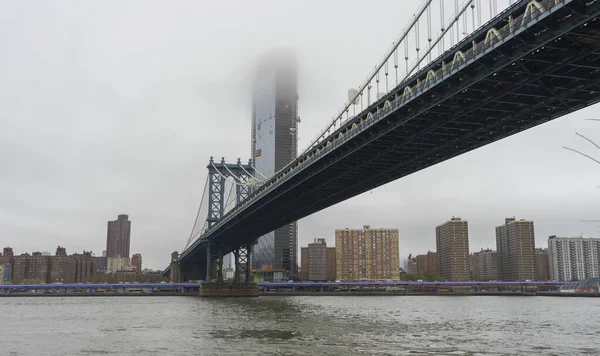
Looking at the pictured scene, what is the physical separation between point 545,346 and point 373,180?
32.2 meters

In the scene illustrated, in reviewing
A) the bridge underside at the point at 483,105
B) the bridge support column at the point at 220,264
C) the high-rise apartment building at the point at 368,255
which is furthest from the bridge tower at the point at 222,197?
the high-rise apartment building at the point at 368,255

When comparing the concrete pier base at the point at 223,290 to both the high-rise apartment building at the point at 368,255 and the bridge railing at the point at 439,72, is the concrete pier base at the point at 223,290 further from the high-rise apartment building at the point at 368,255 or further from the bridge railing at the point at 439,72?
the high-rise apartment building at the point at 368,255

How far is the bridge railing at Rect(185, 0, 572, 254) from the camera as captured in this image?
82.4 feet

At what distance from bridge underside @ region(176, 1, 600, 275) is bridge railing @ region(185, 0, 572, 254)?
0.30m

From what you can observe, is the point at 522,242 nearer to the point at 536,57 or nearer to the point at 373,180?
the point at 373,180

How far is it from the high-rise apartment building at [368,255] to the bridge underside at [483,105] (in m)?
136

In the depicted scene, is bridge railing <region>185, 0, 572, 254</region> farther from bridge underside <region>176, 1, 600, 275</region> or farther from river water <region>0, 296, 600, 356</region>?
river water <region>0, 296, 600, 356</region>

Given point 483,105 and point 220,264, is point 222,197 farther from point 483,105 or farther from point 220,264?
point 483,105

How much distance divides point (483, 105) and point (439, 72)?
12.9 ft

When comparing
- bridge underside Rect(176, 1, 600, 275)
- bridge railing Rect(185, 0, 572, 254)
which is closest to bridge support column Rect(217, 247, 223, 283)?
bridge underside Rect(176, 1, 600, 275)

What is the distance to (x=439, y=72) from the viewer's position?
3262cm

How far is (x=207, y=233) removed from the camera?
103500 millimetres

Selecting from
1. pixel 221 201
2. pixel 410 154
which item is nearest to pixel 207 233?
pixel 221 201

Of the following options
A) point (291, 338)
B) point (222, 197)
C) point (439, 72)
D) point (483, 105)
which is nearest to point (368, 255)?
point (222, 197)
